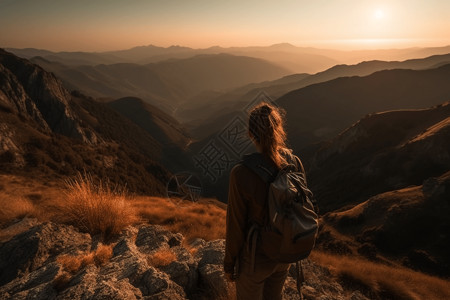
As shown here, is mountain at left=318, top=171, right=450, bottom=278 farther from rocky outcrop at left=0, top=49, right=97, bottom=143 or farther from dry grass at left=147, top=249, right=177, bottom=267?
rocky outcrop at left=0, top=49, right=97, bottom=143

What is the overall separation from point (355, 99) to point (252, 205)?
531ft

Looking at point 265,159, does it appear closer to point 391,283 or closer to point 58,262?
point 58,262

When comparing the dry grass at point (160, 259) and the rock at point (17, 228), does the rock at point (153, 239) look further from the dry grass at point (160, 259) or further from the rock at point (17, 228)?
the rock at point (17, 228)

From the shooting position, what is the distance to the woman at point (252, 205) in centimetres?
246

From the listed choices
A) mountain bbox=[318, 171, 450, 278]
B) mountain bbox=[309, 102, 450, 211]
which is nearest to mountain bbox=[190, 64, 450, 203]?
mountain bbox=[309, 102, 450, 211]

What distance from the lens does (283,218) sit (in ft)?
7.41

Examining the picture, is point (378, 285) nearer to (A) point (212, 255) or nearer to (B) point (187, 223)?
(A) point (212, 255)

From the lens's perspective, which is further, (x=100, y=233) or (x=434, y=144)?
(x=434, y=144)

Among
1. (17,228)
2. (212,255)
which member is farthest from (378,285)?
(17,228)

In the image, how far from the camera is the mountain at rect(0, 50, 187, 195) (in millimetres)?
33406

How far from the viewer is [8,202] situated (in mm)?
7371

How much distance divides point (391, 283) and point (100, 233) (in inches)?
264

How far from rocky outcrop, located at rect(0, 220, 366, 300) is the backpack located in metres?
1.99

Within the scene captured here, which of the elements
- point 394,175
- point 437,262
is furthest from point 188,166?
point 437,262
